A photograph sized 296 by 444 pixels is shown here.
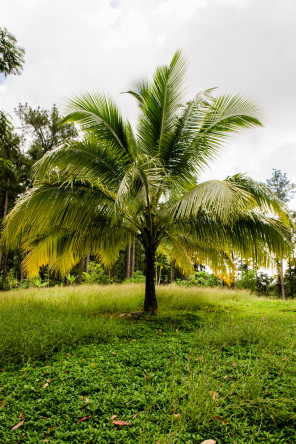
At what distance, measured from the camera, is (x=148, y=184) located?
5109 mm

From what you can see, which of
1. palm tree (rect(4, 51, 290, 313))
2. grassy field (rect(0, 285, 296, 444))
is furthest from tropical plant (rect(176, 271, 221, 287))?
grassy field (rect(0, 285, 296, 444))

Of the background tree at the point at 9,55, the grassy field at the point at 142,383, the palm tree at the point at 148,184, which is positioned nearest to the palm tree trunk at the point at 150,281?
the palm tree at the point at 148,184

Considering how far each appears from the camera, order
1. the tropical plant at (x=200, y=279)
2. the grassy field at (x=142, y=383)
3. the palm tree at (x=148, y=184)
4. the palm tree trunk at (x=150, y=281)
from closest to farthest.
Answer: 1. the grassy field at (x=142, y=383)
2. the palm tree at (x=148, y=184)
3. the palm tree trunk at (x=150, y=281)
4. the tropical plant at (x=200, y=279)

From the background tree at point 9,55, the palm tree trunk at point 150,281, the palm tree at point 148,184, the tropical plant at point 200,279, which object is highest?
the background tree at point 9,55

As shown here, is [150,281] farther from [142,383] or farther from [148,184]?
[142,383]

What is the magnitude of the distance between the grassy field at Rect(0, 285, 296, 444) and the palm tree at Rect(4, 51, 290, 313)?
2.02 m

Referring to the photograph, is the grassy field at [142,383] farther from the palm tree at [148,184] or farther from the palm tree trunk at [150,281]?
the palm tree at [148,184]

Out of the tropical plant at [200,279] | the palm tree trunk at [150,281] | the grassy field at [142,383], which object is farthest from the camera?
the tropical plant at [200,279]

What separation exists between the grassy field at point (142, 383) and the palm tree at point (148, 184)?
2021 millimetres

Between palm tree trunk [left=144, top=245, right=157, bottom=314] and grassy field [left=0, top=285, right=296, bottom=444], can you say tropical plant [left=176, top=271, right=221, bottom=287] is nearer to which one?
palm tree trunk [left=144, top=245, right=157, bottom=314]

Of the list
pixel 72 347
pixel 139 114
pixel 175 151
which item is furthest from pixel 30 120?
pixel 72 347

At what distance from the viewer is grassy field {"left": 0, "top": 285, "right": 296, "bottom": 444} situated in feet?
6.82

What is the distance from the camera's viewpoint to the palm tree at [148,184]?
5289mm

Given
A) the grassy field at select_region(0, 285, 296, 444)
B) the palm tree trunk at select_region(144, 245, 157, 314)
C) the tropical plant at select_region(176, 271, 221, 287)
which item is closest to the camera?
the grassy field at select_region(0, 285, 296, 444)
